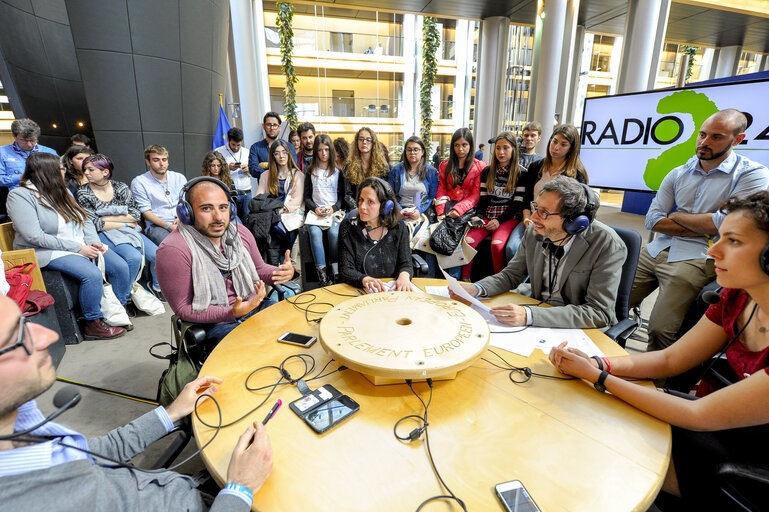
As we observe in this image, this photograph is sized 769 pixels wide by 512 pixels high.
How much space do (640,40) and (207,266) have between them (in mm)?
8466

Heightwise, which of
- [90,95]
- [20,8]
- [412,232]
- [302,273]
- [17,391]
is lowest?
[302,273]

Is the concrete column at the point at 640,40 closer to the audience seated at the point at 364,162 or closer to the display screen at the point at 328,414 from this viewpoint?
the audience seated at the point at 364,162

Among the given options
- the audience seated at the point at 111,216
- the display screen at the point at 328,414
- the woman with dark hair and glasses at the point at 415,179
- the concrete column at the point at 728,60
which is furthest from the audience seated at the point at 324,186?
the concrete column at the point at 728,60

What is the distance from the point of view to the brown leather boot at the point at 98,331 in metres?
3.24

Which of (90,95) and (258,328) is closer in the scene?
(258,328)

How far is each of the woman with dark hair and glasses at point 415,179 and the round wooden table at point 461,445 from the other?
2862mm

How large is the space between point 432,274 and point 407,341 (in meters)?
2.39

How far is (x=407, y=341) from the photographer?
1303mm

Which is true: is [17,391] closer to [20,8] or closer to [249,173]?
[249,173]

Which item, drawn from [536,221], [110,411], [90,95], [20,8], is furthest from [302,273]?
[20,8]

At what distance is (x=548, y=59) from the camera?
657cm

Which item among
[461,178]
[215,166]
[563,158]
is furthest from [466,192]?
[215,166]

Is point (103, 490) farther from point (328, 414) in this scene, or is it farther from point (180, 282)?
point (180, 282)

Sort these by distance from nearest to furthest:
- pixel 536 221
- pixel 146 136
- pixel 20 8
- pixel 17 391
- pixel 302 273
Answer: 1. pixel 17 391
2. pixel 536 221
3. pixel 302 273
4. pixel 146 136
5. pixel 20 8
